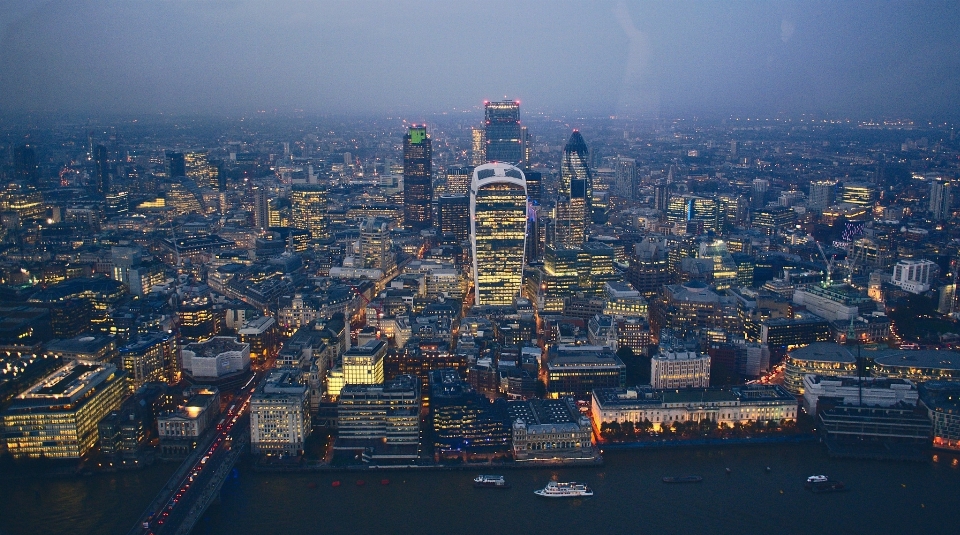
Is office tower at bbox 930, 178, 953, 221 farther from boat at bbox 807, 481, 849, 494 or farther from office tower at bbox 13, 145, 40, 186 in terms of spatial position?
office tower at bbox 13, 145, 40, 186

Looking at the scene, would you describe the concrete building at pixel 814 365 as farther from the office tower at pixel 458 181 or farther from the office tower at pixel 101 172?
the office tower at pixel 101 172

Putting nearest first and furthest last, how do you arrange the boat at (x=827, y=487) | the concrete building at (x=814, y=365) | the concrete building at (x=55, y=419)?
1. the boat at (x=827, y=487)
2. the concrete building at (x=55, y=419)
3. the concrete building at (x=814, y=365)

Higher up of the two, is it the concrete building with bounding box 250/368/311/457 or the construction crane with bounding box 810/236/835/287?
the construction crane with bounding box 810/236/835/287

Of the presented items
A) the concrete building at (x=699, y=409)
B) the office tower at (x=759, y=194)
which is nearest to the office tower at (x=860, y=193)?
the office tower at (x=759, y=194)

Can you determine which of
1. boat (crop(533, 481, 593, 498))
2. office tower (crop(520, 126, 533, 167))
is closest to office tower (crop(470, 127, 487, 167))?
office tower (crop(520, 126, 533, 167))

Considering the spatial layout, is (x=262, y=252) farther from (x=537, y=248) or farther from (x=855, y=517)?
(x=855, y=517)

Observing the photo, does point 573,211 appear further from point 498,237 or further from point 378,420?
point 378,420

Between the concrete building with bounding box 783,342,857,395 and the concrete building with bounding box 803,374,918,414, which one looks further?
the concrete building with bounding box 783,342,857,395
